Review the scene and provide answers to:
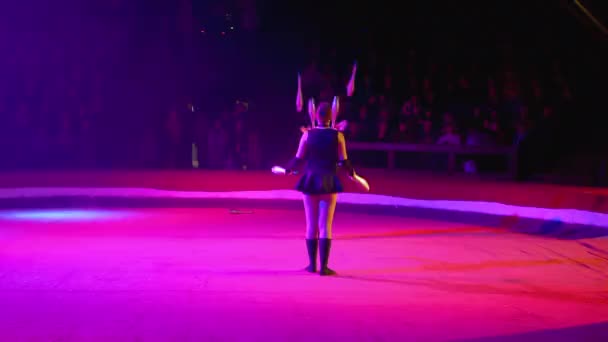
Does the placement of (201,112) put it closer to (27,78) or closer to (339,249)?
(27,78)

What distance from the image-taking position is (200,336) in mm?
6176

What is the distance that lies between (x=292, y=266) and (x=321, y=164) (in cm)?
129

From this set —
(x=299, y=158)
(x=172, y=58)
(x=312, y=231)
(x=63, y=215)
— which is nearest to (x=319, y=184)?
(x=299, y=158)

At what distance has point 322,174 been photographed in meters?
8.92

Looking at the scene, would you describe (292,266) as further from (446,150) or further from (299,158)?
(446,150)

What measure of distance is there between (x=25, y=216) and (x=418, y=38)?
37.8 ft

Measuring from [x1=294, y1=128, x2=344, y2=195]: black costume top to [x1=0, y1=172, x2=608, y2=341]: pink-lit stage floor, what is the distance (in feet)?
2.87

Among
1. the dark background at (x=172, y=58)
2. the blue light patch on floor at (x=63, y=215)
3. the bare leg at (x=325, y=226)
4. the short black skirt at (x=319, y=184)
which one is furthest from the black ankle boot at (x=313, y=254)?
the dark background at (x=172, y=58)

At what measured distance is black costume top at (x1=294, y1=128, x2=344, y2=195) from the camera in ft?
29.2

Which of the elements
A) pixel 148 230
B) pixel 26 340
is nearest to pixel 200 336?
pixel 26 340

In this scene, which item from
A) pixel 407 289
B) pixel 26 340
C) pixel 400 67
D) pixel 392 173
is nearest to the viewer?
pixel 26 340

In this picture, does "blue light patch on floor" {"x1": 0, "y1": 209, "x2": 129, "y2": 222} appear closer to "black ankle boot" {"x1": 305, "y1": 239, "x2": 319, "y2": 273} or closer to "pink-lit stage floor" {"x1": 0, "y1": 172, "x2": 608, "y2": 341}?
"pink-lit stage floor" {"x1": 0, "y1": 172, "x2": 608, "y2": 341}

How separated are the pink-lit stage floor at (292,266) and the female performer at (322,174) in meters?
0.37

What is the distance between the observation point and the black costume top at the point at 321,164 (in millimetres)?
8898
